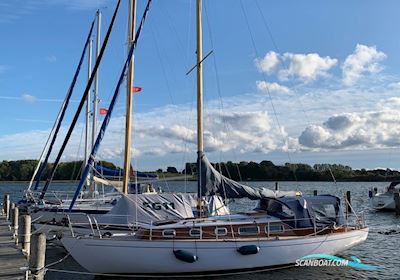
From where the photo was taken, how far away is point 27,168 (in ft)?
347

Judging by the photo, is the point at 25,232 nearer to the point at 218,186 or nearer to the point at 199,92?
the point at 218,186

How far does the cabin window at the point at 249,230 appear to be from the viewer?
661 inches

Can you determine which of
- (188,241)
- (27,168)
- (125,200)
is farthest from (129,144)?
(27,168)

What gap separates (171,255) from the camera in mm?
15516

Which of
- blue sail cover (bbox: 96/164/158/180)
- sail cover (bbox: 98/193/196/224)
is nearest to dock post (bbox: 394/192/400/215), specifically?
blue sail cover (bbox: 96/164/158/180)

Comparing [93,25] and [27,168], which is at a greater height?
[93,25]

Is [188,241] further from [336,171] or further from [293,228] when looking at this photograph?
[336,171]

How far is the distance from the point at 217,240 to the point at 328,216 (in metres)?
5.47

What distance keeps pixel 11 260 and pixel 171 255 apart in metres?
5.20

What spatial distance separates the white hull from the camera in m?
15.2

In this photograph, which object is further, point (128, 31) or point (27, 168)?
point (27, 168)

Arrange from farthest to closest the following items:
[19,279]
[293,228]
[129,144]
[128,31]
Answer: [128,31]
[129,144]
[293,228]
[19,279]

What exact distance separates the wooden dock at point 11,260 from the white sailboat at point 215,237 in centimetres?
163

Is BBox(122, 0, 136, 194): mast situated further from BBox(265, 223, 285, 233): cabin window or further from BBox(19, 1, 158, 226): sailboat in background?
BBox(265, 223, 285, 233): cabin window
